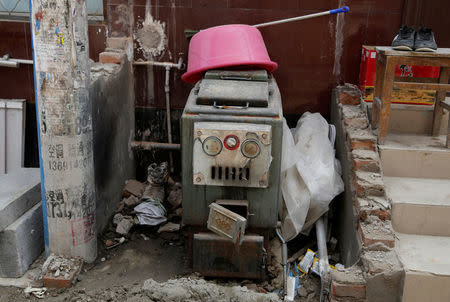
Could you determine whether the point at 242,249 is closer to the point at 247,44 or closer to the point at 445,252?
the point at 445,252

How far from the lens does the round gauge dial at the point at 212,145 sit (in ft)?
10.5

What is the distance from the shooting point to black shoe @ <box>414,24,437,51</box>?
12.1 ft

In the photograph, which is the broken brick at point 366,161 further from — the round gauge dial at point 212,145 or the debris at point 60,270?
the debris at point 60,270

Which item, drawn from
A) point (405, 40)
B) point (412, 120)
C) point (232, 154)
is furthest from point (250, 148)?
point (412, 120)

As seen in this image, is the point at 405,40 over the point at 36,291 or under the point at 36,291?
over

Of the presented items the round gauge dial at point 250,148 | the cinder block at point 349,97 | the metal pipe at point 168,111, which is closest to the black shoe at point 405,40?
the cinder block at point 349,97

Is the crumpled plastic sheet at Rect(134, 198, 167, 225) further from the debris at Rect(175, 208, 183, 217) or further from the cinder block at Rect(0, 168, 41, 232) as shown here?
the cinder block at Rect(0, 168, 41, 232)

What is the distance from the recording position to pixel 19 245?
11.9ft

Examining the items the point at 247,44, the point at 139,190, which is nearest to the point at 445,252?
the point at 247,44

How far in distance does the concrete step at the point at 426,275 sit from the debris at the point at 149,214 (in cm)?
219

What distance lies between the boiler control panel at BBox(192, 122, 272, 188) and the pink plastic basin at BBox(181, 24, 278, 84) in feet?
3.36

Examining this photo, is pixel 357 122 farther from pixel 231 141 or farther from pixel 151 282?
pixel 151 282

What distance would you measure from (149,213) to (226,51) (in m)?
1.69

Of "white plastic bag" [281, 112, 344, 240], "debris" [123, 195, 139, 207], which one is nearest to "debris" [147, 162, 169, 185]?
"debris" [123, 195, 139, 207]
